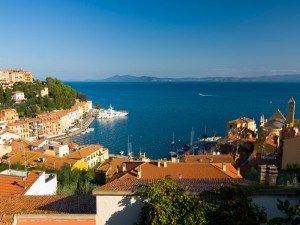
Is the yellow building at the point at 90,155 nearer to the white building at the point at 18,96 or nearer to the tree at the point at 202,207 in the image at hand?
the tree at the point at 202,207

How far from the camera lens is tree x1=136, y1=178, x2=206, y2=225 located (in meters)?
4.47

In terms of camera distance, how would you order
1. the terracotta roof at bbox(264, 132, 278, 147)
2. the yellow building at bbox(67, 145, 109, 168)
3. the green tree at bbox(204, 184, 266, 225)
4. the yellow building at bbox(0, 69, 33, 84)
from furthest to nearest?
1. the yellow building at bbox(0, 69, 33, 84)
2. the yellow building at bbox(67, 145, 109, 168)
3. the terracotta roof at bbox(264, 132, 278, 147)
4. the green tree at bbox(204, 184, 266, 225)

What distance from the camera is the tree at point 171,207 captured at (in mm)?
4473

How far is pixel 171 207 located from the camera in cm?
452

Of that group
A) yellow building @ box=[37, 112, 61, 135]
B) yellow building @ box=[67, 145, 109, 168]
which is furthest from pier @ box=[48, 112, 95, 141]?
yellow building @ box=[67, 145, 109, 168]

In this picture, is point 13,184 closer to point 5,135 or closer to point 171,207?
point 171,207

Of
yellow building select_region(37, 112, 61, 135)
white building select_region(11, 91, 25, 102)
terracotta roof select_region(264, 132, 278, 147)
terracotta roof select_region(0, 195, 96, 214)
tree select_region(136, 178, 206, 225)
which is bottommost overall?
yellow building select_region(37, 112, 61, 135)

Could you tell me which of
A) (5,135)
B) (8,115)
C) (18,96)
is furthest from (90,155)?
(18,96)

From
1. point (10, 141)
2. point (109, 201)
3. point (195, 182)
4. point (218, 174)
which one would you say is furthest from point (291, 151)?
point (10, 141)

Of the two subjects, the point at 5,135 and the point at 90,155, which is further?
the point at 5,135

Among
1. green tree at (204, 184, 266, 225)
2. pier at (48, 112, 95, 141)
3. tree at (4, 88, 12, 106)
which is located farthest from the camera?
tree at (4, 88, 12, 106)

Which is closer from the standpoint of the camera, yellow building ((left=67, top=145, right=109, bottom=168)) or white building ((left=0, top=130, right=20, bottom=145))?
yellow building ((left=67, top=145, right=109, bottom=168))

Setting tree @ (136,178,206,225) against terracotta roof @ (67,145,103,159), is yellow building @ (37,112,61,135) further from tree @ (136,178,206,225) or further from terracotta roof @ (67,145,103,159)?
tree @ (136,178,206,225)

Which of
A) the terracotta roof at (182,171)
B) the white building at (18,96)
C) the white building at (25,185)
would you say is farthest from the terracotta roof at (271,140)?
the white building at (18,96)
